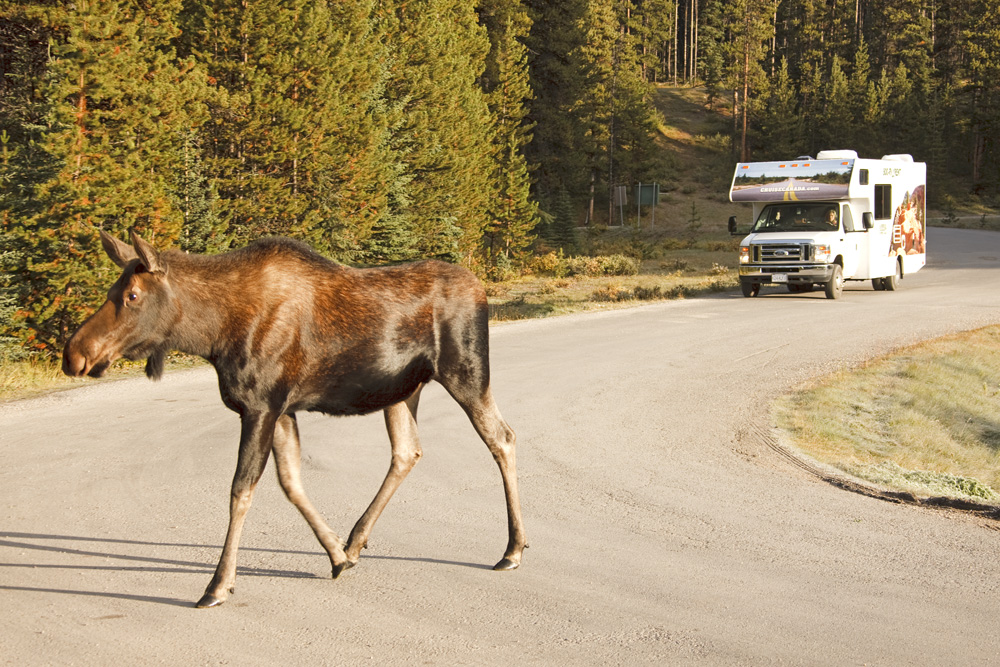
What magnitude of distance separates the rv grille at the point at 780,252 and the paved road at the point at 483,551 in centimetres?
1418

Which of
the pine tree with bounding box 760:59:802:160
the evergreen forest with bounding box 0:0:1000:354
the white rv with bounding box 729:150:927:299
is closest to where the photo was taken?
the evergreen forest with bounding box 0:0:1000:354

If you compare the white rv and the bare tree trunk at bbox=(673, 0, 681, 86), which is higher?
the bare tree trunk at bbox=(673, 0, 681, 86)

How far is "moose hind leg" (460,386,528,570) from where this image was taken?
5938 mm

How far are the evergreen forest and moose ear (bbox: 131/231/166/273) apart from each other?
10.5 metres

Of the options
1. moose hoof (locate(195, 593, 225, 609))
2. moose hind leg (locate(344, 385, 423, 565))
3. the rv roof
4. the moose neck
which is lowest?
moose hoof (locate(195, 593, 225, 609))

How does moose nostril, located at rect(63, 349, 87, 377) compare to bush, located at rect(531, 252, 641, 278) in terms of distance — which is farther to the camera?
bush, located at rect(531, 252, 641, 278)

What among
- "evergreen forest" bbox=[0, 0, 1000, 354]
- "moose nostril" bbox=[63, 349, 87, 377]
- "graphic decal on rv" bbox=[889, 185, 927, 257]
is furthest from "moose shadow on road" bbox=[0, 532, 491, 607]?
"graphic decal on rv" bbox=[889, 185, 927, 257]

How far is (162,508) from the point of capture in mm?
7594

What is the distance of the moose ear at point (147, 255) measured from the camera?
5.06 m

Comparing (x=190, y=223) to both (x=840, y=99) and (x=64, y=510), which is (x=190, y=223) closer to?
(x=64, y=510)

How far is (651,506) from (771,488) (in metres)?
1.28

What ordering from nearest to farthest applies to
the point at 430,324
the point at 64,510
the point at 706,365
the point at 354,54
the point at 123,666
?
the point at 123,666, the point at 430,324, the point at 64,510, the point at 706,365, the point at 354,54

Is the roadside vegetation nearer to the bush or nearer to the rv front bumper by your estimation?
the bush

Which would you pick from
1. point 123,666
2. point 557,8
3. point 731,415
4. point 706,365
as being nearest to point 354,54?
point 706,365
